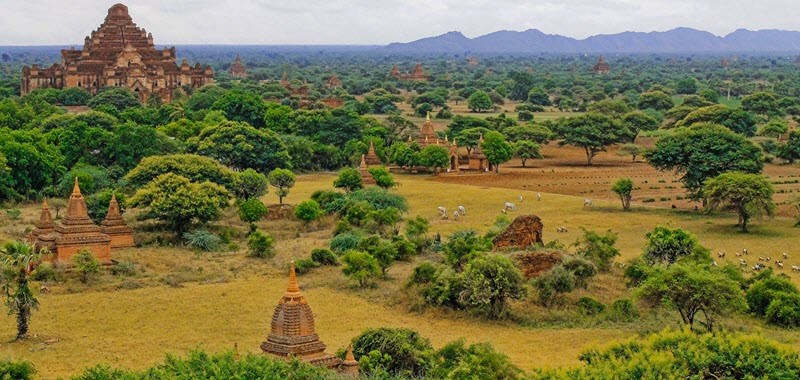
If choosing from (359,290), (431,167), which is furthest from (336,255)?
(431,167)

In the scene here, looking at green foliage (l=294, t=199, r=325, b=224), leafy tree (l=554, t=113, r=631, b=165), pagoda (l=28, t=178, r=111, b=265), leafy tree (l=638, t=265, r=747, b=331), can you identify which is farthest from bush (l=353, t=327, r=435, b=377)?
leafy tree (l=554, t=113, r=631, b=165)

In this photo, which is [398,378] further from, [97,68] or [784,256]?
[97,68]

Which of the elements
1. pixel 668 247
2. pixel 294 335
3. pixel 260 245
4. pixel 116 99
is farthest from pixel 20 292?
pixel 116 99

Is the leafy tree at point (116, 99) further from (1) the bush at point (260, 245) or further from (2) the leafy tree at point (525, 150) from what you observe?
(1) the bush at point (260, 245)

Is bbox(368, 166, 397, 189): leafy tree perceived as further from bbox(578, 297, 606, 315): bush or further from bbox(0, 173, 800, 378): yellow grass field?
bbox(578, 297, 606, 315): bush

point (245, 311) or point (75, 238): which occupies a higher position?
point (75, 238)

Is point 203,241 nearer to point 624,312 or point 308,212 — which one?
point 308,212
